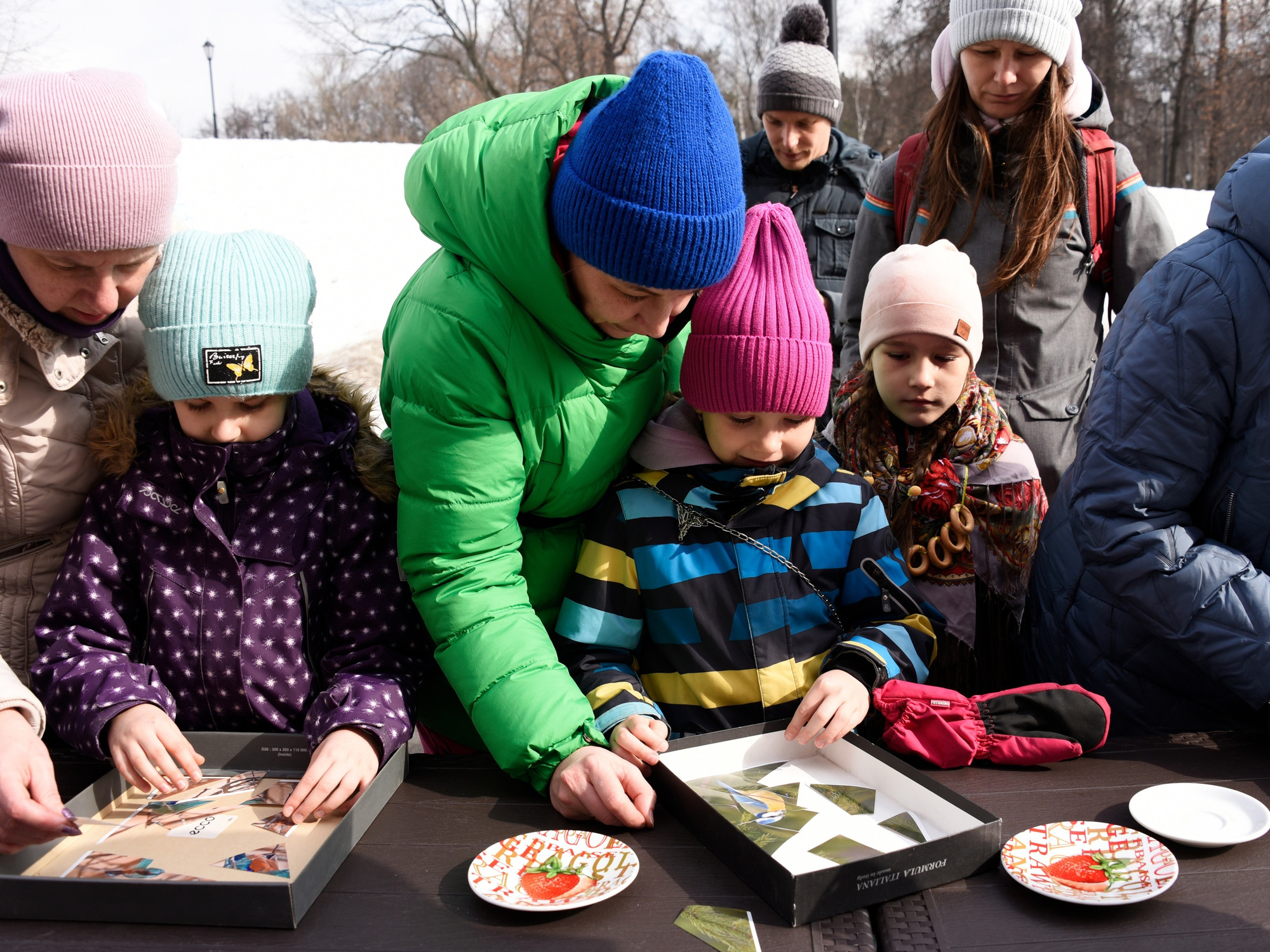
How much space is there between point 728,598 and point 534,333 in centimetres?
54

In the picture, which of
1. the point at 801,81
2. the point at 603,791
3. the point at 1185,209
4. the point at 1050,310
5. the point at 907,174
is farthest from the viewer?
the point at 1185,209

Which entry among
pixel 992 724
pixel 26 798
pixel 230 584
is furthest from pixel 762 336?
pixel 26 798

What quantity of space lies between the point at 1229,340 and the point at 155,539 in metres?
1.74

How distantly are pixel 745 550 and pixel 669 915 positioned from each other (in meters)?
0.65

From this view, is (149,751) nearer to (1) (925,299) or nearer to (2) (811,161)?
(1) (925,299)

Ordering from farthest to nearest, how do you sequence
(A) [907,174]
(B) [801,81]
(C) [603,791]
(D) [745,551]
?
(B) [801,81]
(A) [907,174]
(D) [745,551]
(C) [603,791]

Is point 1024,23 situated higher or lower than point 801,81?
lower

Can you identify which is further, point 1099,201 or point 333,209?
point 333,209

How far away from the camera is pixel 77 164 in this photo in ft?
4.64

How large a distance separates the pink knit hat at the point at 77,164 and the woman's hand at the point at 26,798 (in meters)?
0.71

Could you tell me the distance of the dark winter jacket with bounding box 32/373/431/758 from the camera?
62.2 inches

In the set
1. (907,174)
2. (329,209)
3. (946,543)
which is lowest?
(946,543)

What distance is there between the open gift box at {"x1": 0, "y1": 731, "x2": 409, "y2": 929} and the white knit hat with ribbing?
2.13 m

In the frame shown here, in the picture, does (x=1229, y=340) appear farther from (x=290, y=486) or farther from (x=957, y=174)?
(x=290, y=486)
